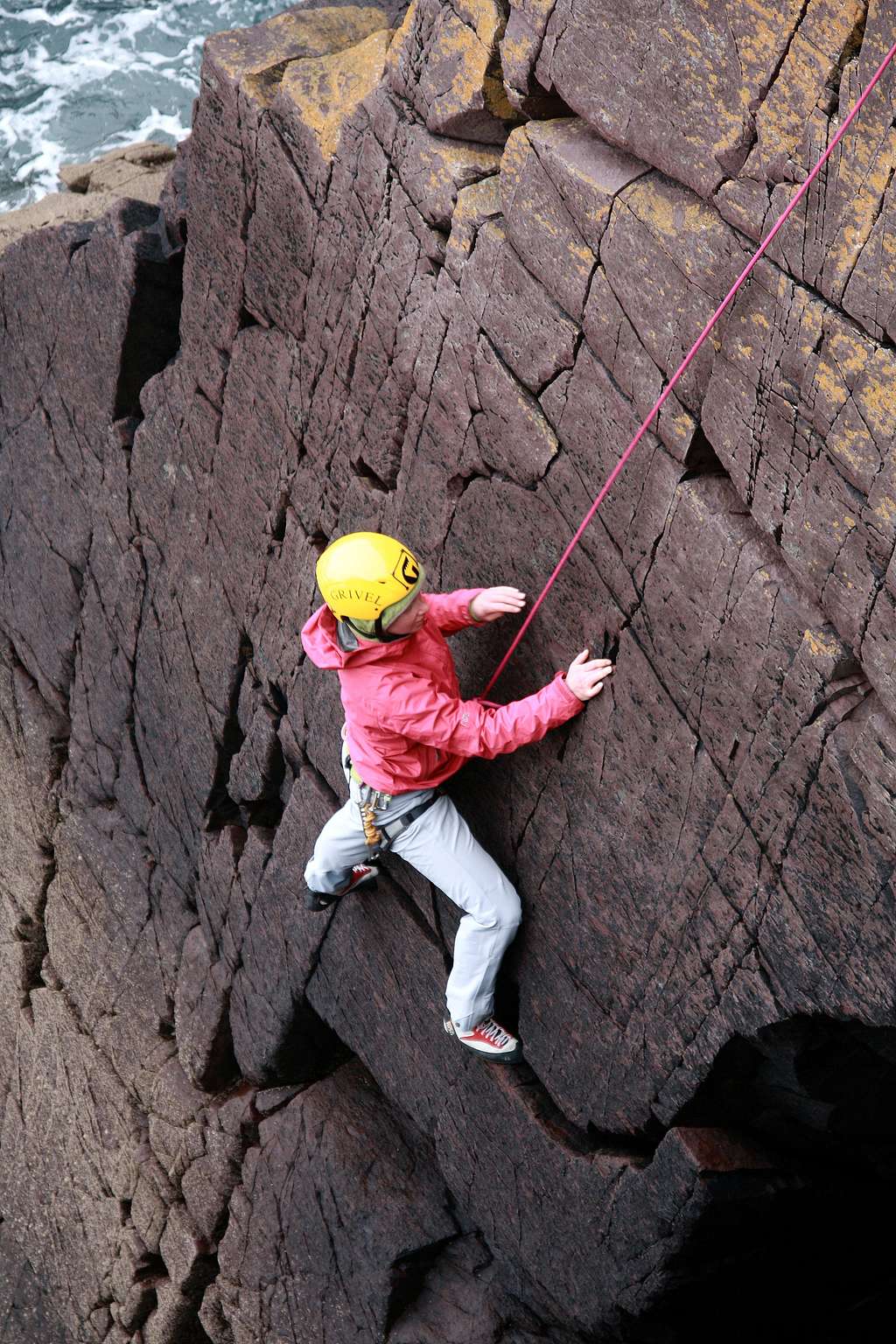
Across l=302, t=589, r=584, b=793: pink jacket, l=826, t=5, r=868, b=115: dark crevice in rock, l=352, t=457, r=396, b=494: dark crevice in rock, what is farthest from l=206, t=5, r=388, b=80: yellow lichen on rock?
l=826, t=5, r=868, b=115: dark crevice in rock

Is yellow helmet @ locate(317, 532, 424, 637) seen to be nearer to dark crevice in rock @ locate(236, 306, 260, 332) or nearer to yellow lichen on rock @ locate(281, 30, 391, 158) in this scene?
yellow lichen on rock @ locate(281, 30, 391, 158)

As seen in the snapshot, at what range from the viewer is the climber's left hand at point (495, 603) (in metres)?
5.76

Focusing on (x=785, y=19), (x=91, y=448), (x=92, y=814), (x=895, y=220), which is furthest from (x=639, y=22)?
(x=92, y=814)

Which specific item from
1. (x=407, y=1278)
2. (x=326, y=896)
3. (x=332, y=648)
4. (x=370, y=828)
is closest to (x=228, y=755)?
(x=326, y=896)

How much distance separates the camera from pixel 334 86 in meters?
6.72

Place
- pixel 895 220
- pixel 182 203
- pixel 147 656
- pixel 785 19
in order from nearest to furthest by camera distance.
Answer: pixel 895 220 → pixel 785 19 → pixel 182 203 → pixel 147 656

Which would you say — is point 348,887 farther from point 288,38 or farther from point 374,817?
point 288,38

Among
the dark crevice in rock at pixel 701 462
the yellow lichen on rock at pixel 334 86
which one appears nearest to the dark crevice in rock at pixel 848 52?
the dark crevice in rock at pixel 701 462

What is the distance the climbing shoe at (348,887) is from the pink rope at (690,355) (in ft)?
4.82

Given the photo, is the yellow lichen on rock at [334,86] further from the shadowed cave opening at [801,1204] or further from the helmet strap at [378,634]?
the shadowed cave opening at [801,1204]

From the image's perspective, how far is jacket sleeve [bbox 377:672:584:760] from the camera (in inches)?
215

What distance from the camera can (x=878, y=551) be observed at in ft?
14.1

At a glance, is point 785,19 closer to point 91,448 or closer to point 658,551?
point 658,551

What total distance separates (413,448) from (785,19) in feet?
9.07
